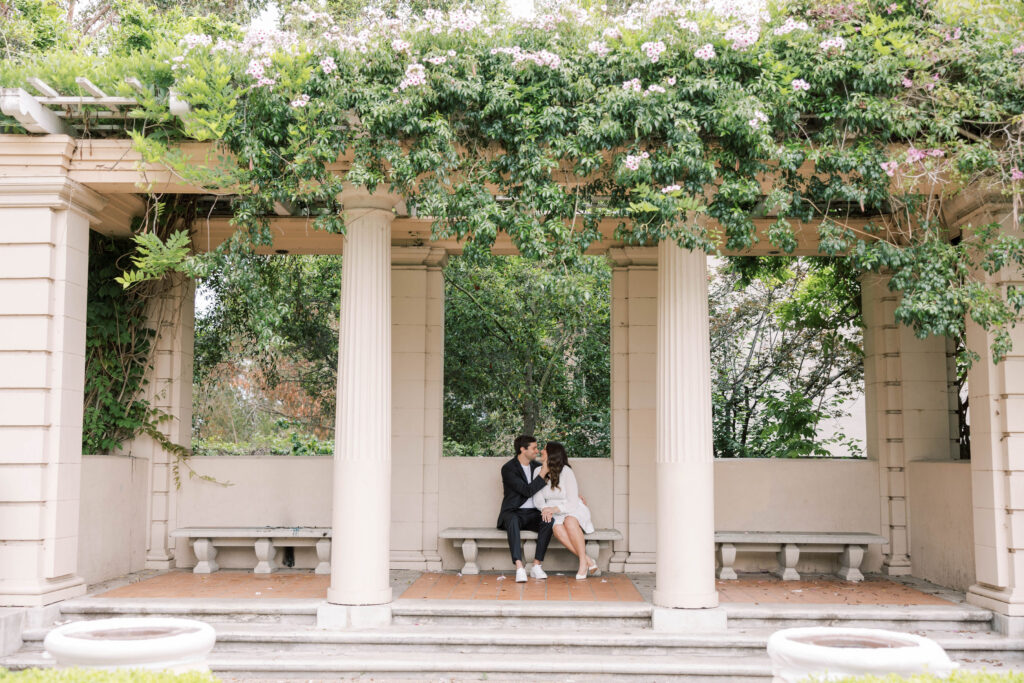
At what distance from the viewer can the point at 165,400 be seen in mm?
10625

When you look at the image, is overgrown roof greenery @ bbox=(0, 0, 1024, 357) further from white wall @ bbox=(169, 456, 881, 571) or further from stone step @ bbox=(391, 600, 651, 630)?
white wall @ bbox=(169, 456, 881, 571)

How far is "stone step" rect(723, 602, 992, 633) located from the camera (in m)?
7.88

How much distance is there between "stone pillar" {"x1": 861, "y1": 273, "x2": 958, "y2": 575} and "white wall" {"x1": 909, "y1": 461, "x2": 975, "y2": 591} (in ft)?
0.53

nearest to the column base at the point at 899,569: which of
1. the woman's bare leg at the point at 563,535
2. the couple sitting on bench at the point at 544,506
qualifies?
A: the couple sitting on bench at the point at 544,506

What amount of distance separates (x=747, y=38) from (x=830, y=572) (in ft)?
20.6

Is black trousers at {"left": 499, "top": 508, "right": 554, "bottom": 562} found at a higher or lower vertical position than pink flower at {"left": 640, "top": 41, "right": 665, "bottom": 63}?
lower

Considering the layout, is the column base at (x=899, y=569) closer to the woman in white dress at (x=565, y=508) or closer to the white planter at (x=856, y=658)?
the woman in white dress at (x=565, y=508)

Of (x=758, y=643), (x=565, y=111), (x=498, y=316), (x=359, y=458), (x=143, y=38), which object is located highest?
(x=143, y=38)

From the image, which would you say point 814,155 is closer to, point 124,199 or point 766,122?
point 766,122

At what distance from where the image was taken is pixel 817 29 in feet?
24.9

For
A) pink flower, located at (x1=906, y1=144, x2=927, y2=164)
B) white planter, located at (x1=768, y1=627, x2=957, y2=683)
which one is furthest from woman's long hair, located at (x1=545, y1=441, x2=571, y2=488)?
white planter, located at (x1=768, y1=627, x2=957, y2=683)

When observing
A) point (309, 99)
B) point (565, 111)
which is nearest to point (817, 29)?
point (565, 111)

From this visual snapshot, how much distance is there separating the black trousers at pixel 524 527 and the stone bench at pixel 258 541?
2060mm

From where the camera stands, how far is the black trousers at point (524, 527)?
9750 millimetres
